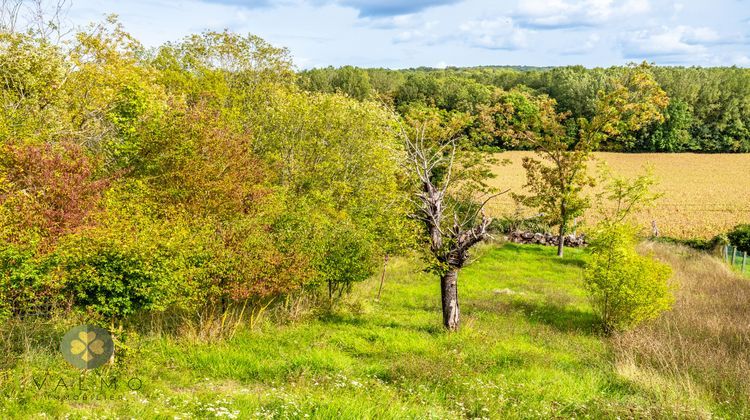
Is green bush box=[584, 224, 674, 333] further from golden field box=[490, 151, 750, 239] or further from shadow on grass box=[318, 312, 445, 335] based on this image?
golden field box=[490, 151, 750, 239]

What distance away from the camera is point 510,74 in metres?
104

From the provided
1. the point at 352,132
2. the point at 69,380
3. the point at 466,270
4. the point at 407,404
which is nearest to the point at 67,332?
the point at 69,380

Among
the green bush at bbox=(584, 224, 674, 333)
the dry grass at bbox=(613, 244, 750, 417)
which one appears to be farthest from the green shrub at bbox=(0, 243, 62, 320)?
the green bush at bbox=(584, 224, 674, 333)

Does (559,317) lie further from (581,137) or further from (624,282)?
(581,137)

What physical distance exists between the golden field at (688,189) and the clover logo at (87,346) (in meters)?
26.4

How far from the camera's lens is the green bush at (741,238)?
98.7 ft

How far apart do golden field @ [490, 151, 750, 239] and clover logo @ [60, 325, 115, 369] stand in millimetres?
26402

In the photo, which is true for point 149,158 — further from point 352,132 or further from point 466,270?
point 466,270

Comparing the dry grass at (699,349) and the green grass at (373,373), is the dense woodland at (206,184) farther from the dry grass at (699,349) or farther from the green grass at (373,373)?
the dry grass at (699,349)

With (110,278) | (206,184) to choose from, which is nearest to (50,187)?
(206,184)

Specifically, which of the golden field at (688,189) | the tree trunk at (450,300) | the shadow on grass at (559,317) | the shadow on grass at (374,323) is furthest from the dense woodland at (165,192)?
the golden field at (688,189)

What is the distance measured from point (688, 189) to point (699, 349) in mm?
51187

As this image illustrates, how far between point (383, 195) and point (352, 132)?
14.4ft

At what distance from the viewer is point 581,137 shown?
31.1m
